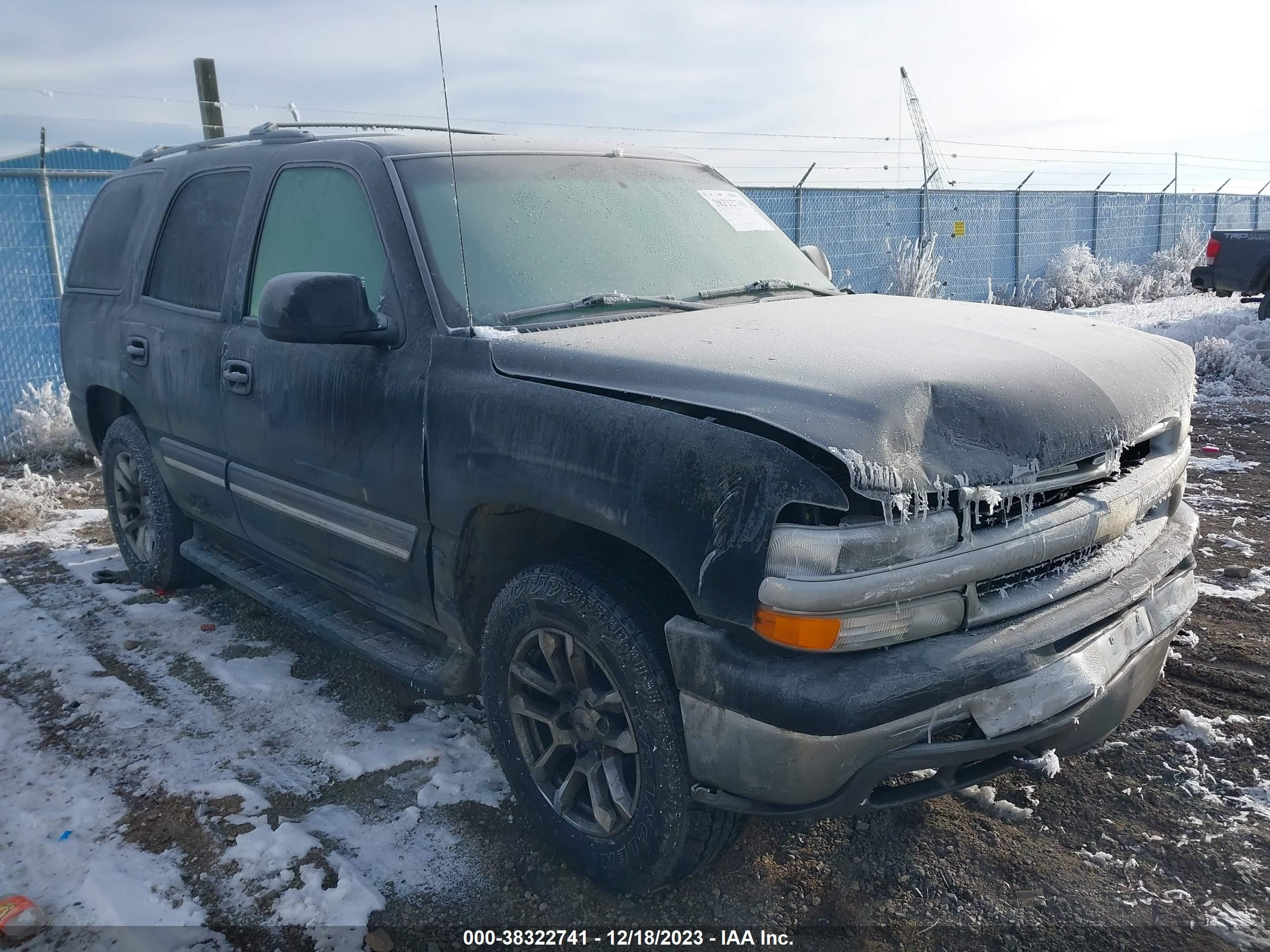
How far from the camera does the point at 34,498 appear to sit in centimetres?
681

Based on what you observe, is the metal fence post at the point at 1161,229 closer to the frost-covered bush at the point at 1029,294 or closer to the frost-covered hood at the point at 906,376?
the frost-covered bush at the point at 1029,294

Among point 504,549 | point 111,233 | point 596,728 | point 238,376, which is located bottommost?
point 596,728

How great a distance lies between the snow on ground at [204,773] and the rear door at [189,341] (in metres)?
0.66

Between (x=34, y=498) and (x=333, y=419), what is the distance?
4.98 m

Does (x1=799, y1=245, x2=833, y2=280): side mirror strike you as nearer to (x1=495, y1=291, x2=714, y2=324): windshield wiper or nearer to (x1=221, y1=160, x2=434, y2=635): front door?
(x1=495, y1=291, x2=714, y2=324): windshield wiper

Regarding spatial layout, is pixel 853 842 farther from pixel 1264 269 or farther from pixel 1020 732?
pixel 1264 269

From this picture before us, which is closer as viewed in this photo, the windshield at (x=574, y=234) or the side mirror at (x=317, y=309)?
the side mirror at (x=317, y=309)

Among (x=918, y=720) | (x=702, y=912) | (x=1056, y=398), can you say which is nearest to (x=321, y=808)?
(x=702, y=912)

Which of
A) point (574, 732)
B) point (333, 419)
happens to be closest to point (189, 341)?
point (333, 419)

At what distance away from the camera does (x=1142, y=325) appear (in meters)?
12.9

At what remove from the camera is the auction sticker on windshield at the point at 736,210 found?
3.70m

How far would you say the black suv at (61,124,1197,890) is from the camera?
2.02 m

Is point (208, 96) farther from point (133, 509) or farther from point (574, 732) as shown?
point (574, 732)

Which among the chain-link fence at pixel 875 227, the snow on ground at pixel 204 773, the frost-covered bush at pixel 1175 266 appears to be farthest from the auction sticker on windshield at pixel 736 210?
the frost-covered bush at pixel 1175 266
